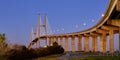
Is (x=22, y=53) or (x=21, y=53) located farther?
(x=22, y=53)

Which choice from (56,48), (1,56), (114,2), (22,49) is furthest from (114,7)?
(56,48)

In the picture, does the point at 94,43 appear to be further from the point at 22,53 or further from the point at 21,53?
the point at 21,53

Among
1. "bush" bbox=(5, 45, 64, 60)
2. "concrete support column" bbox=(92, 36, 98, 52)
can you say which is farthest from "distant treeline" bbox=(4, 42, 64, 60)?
"concrete support column" bbox=(92, 36, 98, 52)

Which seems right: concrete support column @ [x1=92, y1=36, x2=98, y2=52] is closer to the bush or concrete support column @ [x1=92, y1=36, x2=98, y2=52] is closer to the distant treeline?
the distant treeline

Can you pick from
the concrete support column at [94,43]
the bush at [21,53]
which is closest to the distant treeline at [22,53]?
the bush at [21,53]

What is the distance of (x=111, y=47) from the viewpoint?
9619cm

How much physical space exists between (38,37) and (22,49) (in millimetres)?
80914

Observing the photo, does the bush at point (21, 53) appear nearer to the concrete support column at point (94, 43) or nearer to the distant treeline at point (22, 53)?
the distant treeline at point (22, 53)

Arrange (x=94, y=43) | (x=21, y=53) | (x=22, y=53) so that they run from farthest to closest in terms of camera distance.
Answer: (x=94, y=43) → (x=22, y=53) → (x=21, y=53)

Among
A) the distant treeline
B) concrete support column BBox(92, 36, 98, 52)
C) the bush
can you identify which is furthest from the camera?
concrete support column BBox(92, 36, 98, 52)

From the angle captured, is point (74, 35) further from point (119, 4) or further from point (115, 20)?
point (119, 4)

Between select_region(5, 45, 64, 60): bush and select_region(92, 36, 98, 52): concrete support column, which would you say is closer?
select_region(5, 45, 64, 60): bush

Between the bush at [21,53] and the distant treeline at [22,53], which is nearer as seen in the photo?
the distant treeline at [22,53]

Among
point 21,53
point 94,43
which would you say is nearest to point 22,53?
point 21,53
